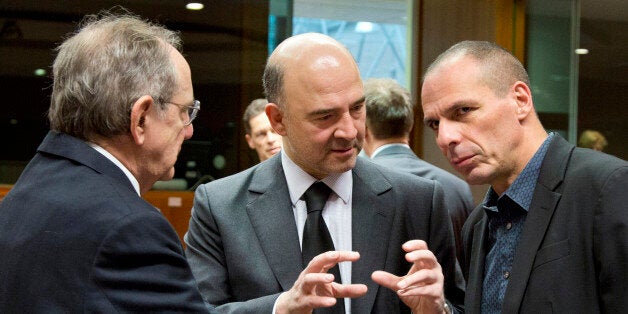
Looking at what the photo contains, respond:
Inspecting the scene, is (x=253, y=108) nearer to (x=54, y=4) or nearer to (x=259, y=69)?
(x=259, y=69)

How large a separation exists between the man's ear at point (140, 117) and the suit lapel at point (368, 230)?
674mm

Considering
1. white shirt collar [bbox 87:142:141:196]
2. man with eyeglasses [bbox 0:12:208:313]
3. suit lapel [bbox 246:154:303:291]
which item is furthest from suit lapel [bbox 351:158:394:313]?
white shirt collar [bbox 87:142:141:196]

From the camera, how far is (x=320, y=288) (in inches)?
74.3

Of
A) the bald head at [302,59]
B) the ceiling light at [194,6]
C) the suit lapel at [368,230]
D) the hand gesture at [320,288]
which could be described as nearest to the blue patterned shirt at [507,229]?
the suit lapel at [368,230]

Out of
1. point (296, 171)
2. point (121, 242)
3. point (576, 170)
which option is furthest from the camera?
point (296, 171)

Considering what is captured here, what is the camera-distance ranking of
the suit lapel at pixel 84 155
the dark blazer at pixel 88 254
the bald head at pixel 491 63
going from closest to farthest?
1. the dark blazer at pixel 88 254
2. the suit lapel at pixel 84 155
3. the bald head at pixel 491 63

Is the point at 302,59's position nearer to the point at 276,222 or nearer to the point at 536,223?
the point at 276,222

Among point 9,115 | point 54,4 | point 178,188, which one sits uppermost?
point 54,4

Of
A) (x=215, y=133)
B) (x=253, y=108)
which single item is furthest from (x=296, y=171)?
(x=215, y=133)

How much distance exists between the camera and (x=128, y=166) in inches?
68.6

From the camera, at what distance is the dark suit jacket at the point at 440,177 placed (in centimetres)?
390

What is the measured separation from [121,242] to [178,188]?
461 centimetres

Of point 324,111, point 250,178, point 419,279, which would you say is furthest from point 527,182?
point 250,178

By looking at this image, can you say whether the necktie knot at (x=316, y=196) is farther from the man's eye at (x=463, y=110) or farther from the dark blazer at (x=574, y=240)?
the dark blazer at (x=574, y=240)
